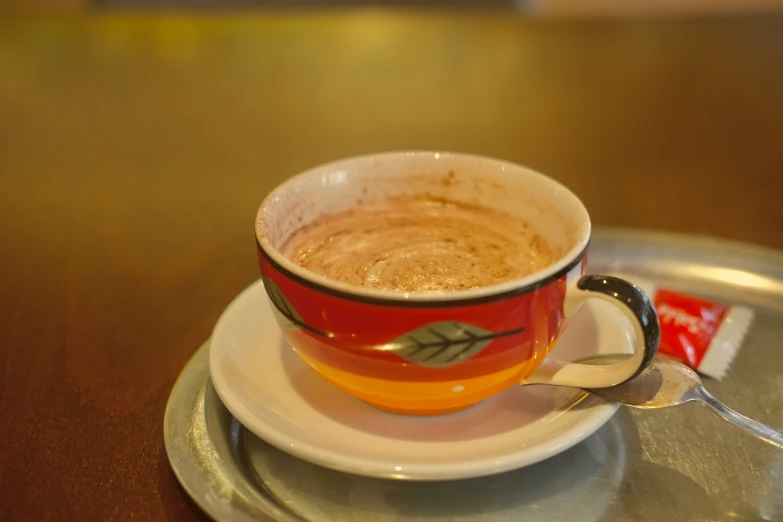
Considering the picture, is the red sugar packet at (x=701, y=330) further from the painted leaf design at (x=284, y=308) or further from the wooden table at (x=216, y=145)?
the painted leaf design at (x=284, y=308)

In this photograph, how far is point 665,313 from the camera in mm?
754

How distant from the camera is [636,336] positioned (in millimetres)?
541

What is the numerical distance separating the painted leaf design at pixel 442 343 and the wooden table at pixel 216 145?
0.20 meters

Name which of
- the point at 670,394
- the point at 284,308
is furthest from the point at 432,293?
the point at 670,394

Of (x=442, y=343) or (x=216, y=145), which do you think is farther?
(x=216, y=145)

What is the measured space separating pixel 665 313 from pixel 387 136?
73cm

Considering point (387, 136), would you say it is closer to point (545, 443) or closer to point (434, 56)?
point (434, 56)

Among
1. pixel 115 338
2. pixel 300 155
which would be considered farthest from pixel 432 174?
pixel 300 155

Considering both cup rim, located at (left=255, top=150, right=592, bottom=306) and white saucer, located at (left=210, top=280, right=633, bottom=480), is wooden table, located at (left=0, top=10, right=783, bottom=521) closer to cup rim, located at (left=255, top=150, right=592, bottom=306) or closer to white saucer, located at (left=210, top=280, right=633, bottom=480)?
white saucer, located at (left=210, top=280, right=633, bottom=480)

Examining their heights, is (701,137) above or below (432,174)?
below

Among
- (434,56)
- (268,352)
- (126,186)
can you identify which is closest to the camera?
(268,352)

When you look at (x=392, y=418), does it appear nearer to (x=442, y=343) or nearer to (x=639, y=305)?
(x=442, y=343)

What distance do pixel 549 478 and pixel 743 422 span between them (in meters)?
0.17

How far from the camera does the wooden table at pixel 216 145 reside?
643mm
